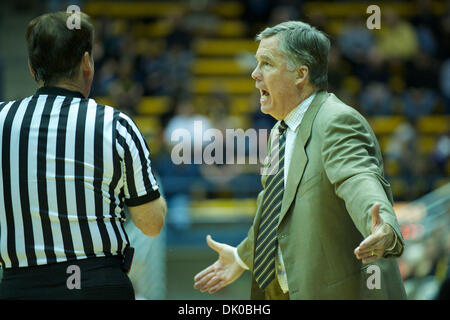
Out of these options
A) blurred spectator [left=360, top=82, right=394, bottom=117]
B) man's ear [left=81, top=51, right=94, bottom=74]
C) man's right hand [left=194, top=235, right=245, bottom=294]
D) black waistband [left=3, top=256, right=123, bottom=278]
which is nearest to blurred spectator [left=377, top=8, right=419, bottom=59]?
blurred spectator [left=360, top=82, right=394, bottom=117]

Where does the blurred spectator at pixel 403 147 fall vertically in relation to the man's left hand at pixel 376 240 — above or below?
below

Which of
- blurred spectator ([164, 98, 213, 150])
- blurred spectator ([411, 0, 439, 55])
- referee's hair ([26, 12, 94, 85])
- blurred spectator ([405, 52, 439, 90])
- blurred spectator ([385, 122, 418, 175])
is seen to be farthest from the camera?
blurred spectator ([411, 0, 439, 55])

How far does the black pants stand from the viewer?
2.47m

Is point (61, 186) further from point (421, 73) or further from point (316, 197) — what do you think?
point (421, 73)

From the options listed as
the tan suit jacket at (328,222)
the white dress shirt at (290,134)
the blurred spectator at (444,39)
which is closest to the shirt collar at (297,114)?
the white dress shirt at (290,134)

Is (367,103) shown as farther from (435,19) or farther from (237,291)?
(237,291)

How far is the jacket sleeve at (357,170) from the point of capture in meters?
2.41

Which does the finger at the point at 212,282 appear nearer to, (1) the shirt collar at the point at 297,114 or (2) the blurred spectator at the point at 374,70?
(1) the shirt collar at the point at 297,114

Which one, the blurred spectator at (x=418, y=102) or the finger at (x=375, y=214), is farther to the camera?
the blurred spectator at (x=418, y=102)

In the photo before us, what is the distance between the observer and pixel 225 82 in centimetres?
1168

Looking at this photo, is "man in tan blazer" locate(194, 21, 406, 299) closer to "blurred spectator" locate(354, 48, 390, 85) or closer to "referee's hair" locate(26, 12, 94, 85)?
"referee's hair" locate(26, 12, 94, 85)

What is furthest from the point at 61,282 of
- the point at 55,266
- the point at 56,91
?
the point at 56,91

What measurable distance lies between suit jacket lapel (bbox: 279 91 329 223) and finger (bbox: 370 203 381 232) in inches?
19.2

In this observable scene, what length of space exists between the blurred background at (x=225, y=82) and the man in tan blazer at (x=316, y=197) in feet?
16.0
